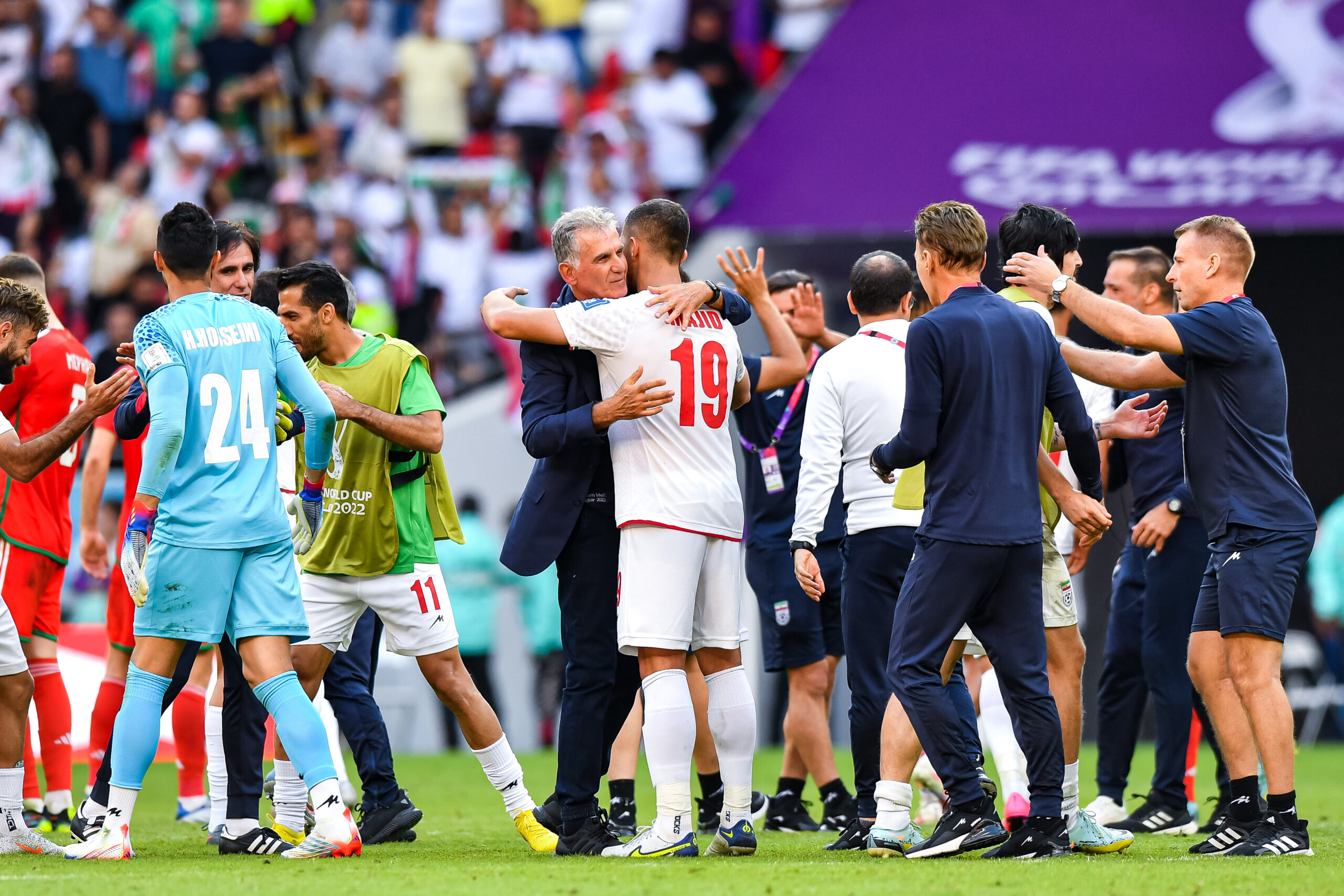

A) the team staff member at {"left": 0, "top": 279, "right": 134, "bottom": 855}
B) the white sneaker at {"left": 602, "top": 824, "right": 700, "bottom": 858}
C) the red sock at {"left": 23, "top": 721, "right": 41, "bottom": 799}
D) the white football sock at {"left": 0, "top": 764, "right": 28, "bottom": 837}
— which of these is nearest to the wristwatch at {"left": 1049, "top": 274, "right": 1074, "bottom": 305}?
the white sneaker at {"left": 602, "top": 824, "right": 700, "bottom": 858}

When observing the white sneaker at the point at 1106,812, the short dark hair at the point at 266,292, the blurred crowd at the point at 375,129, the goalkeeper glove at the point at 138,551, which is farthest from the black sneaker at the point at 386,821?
the blurred crowd at the point at 375,129

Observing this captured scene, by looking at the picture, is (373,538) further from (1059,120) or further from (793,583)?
(1059,120)

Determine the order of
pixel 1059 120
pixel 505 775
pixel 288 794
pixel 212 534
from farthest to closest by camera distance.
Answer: pixel 1059 120
pixel 288 794
pixel 505 775
pixel 212 534

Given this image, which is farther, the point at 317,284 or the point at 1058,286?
the point at 317,284

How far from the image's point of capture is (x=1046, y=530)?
605 centimetres

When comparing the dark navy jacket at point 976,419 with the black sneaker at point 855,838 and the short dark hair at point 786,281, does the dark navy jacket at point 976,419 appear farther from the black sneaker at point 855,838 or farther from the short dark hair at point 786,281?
the short dark hair at point 786,281

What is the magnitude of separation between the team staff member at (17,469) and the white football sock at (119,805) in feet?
1.64

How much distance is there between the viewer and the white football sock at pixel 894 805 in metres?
5.53

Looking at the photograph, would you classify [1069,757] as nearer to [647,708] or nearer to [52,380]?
[647,708]

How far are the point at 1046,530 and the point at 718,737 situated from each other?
1.54 meters

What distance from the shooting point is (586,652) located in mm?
5738

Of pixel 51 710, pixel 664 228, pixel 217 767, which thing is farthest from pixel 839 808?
pixel 51 710

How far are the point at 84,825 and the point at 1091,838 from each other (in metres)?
3.85

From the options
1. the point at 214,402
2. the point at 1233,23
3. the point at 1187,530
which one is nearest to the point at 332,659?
the point at 214,402
